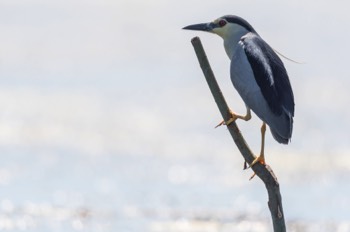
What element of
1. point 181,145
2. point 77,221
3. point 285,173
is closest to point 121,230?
point 77,221

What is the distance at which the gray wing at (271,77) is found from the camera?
9.83 m

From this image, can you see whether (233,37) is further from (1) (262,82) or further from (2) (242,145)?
(2) (242,145)

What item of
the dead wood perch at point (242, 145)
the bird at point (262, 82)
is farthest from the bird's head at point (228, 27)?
the dead wood perch at point (242, 145)

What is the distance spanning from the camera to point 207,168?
2125 cm

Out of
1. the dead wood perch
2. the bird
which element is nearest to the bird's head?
the bird

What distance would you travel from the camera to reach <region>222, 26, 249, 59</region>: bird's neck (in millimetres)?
10375

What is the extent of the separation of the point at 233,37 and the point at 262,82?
0.59 meters

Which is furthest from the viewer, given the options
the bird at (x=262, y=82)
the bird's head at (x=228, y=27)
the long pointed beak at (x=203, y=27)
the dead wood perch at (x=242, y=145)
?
the long pointed beak at (x=203, y=27)

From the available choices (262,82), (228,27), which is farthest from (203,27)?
(262,82)

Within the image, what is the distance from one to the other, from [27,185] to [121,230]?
2898mm

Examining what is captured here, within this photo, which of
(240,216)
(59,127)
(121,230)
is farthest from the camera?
(59,127)

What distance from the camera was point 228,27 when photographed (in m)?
10.5

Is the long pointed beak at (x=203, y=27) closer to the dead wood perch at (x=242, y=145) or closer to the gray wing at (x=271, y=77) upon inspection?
the gray wing at (x=271, y=77)

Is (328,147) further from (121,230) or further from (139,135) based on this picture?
(121,230)
